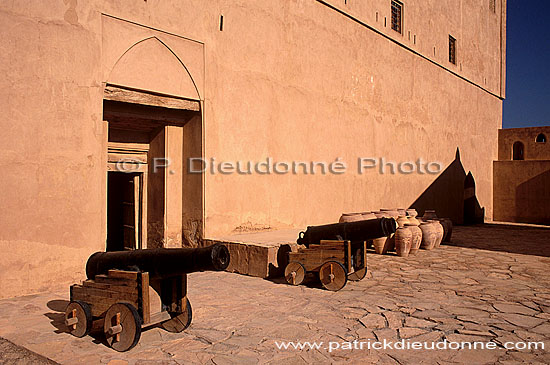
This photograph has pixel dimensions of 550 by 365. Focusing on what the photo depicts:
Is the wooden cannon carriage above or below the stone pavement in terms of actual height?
above

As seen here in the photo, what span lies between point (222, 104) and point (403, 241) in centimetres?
433

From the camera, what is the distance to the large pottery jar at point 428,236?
998cm

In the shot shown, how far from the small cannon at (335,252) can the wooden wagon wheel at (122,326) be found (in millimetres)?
2868

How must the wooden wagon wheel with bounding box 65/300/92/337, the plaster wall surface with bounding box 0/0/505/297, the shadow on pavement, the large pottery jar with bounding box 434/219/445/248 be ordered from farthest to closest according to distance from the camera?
the shadow on pavement → the large pottery jar with bounding box 434/219/445/248 → the plaster wall surface with bounding box 0/0/505/297 → the wooden wagon wheel with bounding box 65/300/92/337

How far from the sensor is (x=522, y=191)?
19094mm

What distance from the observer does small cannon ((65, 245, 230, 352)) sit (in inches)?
155

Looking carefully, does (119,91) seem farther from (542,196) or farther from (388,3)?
(542,196)

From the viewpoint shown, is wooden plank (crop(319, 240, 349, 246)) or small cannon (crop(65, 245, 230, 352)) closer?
small cannon (crop(65, 245, 230, 352))

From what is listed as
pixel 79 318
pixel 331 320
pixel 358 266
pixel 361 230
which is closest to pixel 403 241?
pixel 358 266

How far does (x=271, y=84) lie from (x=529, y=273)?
5.68 meters

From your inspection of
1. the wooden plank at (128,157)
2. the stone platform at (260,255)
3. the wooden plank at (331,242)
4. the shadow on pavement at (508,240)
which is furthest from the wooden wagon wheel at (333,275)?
the shadow on pavement at (508,240)

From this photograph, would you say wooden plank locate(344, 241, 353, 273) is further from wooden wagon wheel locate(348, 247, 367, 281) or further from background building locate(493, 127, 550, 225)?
background building locate(493, 127, 550, 225)

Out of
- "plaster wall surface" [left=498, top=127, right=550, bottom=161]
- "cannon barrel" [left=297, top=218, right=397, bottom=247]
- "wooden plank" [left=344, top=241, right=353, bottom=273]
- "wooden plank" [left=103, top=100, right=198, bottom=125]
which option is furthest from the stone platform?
"plaster wall surface" [left=498, top=127, right=550, bottom=161]

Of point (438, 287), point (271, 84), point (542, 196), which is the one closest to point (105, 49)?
point (271, 84)
